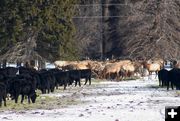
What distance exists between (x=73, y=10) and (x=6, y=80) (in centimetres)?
3813

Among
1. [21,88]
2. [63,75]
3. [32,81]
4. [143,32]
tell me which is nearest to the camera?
[21,88]

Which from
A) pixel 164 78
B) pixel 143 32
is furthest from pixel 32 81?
pixel 143 32

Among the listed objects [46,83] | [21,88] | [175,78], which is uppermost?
[175,78]

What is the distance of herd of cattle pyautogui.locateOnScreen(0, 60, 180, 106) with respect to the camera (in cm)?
2594

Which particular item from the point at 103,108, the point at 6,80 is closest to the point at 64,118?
the point at 103,108

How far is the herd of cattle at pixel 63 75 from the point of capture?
25.9m

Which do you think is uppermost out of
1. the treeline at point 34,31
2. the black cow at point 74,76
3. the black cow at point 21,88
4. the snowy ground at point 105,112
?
the treeline at point 34,31

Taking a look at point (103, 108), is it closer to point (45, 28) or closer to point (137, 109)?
point (137, 109)

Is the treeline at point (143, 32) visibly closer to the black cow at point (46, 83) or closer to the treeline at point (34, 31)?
the treeline at point (34, 31)

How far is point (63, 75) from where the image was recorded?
36875 millimetres

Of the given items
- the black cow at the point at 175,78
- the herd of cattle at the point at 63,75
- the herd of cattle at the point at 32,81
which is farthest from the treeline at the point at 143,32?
the black cow at the point at 175,78

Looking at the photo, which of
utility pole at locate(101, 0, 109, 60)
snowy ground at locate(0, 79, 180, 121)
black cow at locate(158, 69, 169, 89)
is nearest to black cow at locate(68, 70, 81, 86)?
black cow at locate(158, 69, 169, 89)

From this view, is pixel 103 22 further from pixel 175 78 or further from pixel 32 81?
pixel 32 81

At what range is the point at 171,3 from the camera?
6350 cm
